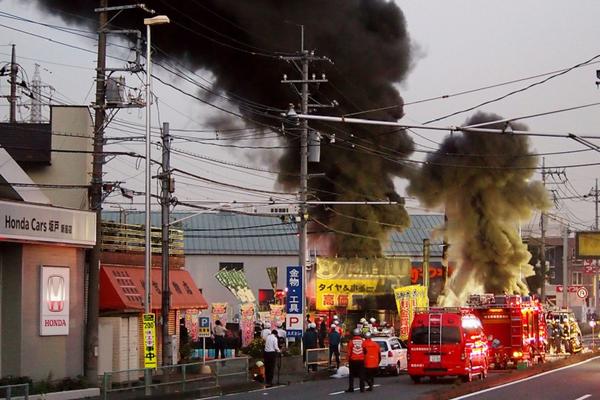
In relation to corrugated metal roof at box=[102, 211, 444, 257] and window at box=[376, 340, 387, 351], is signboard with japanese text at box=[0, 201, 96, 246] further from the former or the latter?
corrugated metal roof at box=[102, 211, 444, 257]

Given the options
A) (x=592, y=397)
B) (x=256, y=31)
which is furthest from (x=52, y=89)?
(x=592, y=397)

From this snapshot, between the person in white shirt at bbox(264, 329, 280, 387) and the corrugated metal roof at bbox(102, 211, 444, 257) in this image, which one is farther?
the corrugated metal roof at bbox(102, 211, 444, 257)

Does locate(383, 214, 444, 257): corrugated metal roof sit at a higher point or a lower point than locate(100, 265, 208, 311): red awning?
higher

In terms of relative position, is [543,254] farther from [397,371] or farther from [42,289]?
[42,289]

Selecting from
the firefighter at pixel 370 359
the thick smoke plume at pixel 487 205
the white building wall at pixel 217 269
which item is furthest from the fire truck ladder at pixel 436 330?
the white building wall at pixel 217 269

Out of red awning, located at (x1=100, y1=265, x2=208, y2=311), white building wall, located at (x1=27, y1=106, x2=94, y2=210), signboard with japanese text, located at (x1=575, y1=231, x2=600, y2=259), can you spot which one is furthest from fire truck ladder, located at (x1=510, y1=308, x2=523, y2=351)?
signboard with japanese text, located at (x1=575, y1=231, x2=600, y2=259)

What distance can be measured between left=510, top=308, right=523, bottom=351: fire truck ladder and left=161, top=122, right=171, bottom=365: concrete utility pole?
12.6 m

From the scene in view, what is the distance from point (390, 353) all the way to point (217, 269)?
51035mm

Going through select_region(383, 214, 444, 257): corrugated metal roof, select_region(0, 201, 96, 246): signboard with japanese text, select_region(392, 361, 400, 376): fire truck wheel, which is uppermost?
select_region(383, 214, 444, 257): corrugated metal roof

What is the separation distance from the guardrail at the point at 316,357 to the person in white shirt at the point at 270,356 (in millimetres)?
4662

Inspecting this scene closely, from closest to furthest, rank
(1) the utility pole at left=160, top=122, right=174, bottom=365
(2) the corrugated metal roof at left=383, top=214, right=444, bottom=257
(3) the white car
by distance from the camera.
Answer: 1. (1) the utility pole at left=160, top=122, right=174, bottom=365
2. (3) the white car
3. (2) the corrugated metal roof at left=383, top=214, right=444, bottom=257

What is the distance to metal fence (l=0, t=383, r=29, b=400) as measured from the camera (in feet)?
62.0

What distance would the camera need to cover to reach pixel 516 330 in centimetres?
3741

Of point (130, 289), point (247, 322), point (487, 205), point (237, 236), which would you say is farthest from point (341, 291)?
point (237, 236)
